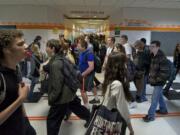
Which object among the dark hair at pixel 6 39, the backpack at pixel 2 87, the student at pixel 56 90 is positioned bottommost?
the student at pixel 56 90

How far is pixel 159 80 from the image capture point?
374 cm

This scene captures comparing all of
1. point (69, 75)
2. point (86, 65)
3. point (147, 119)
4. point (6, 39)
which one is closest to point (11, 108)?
point (6, 39)

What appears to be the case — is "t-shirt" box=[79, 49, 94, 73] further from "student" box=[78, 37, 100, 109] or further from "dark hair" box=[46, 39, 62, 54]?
"dark hair" box=[46, 39, 62, 54]

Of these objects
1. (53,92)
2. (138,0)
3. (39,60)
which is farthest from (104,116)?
(138,0)

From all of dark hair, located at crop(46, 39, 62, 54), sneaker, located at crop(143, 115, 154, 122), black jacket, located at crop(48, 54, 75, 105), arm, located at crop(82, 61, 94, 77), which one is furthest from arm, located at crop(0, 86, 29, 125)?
sneaker, located at crop(143, 115, 154, 122)

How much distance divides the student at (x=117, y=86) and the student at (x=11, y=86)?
3.08 feet

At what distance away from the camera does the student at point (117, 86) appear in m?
2.11

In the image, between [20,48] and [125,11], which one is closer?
[20,48]

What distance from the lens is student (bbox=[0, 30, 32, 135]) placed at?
1.36m

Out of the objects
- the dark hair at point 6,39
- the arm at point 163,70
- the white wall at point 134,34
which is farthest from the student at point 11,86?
the white wall at point 134,34

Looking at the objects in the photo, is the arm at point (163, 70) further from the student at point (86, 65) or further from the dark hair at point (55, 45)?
the dark hair at point (55, 45)

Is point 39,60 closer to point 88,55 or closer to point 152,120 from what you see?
point 88,55

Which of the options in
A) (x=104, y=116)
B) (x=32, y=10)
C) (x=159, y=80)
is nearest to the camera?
(x=104, y=116)

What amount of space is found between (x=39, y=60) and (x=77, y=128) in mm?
2250
